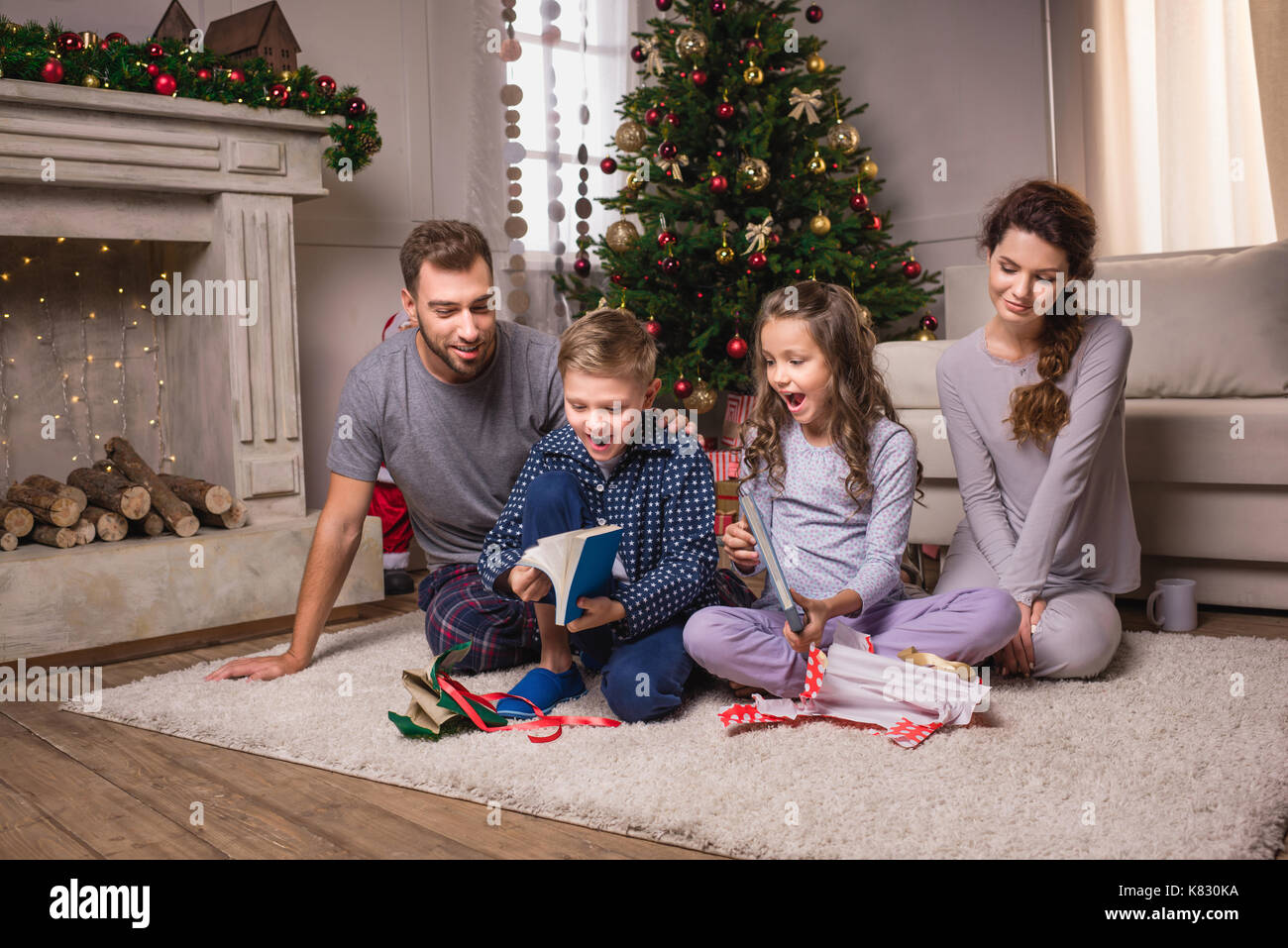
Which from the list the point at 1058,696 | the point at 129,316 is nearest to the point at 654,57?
the point at 129,316

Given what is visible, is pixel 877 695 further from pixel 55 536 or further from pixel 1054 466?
pixel 55 536

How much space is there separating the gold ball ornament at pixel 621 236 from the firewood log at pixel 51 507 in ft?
6.75

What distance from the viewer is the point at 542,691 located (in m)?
1.79

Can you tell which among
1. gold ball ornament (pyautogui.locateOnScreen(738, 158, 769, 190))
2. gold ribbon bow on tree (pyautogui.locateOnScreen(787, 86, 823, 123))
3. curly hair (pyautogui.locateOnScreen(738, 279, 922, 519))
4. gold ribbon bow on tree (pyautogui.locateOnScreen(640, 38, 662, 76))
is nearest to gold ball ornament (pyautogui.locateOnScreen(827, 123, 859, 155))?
gold ribbon bow on tree (pyautogui.locateOnScreen(787, 86, 823, 123))

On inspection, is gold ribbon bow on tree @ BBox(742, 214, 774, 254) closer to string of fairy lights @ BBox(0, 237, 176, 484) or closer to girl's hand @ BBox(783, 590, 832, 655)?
string of fairy lights @ BBox(0, 237, 176, 484)

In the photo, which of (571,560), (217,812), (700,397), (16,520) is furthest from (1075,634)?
(16,520)

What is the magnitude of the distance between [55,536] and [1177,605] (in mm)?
2557

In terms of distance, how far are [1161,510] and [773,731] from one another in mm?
1359

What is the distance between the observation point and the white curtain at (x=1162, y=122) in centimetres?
351

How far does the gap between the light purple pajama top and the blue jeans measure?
219 mm

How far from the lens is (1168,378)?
2787 mm

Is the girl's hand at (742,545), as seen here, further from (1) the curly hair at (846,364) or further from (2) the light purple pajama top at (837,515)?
(1) the curly hair at (846,364)

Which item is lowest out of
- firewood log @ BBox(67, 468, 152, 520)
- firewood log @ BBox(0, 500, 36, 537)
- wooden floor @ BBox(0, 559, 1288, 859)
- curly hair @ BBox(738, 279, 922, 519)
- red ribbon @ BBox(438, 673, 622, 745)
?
wooden floor @ BBox(0, 559, 1288, 859)

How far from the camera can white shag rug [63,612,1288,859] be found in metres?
1.23
